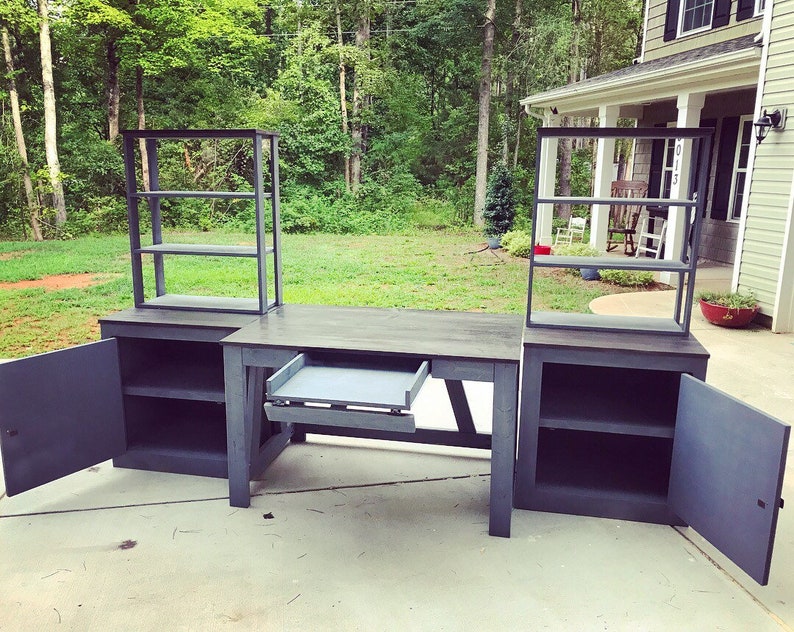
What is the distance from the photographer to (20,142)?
10.3 meters

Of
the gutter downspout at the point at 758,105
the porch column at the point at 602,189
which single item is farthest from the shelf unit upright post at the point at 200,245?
the porch column at the point at 602,189

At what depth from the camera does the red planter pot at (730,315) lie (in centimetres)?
623

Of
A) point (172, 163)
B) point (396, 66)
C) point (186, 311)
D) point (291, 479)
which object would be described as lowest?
point (291, 479)

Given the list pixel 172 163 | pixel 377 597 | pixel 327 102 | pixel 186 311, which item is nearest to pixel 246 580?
pixel 377 597

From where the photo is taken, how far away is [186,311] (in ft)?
11.4

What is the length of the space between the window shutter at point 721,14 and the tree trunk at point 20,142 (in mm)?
10097

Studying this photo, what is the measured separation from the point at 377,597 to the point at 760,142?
235 inches

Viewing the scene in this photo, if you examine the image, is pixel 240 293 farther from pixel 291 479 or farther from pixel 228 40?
pixel 228 40

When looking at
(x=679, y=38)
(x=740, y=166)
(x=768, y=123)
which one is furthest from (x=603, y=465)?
(x=679, y=38)

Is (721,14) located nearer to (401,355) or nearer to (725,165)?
(725,165)

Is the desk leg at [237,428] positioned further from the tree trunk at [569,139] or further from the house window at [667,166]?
the tree trunk at [569,139]

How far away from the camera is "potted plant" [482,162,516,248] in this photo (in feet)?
36.6

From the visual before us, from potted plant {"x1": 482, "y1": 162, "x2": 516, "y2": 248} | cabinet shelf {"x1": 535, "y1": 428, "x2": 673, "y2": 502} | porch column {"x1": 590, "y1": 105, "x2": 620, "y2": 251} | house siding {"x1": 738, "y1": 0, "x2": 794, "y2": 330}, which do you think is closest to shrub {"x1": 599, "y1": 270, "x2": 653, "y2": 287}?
porch column {"x1": 590, "y1": 105, "x2": 620, "y2": 251}

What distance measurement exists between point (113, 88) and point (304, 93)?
144 inches
